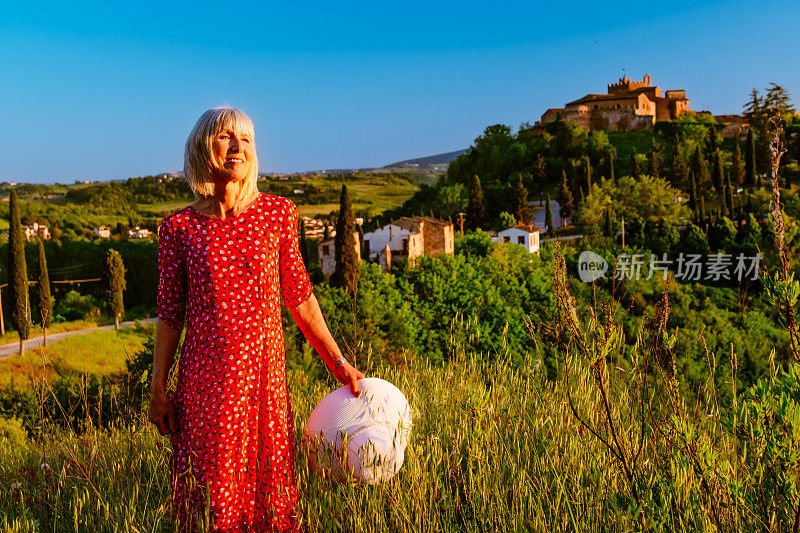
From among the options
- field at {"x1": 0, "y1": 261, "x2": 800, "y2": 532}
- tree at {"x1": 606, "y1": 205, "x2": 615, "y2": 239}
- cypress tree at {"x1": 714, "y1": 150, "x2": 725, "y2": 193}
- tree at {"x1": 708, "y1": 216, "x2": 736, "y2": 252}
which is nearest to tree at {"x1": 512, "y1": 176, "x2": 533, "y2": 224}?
tree at {"x1": 606, "y1": 205, "x2": 615, "y2": 239}

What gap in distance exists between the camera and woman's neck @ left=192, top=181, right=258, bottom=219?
2082mm

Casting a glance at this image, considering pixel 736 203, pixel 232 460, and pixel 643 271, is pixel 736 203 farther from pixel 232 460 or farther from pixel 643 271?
pixel 232 460

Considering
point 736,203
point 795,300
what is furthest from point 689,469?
point 736,203

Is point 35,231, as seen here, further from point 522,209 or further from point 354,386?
point 354,386

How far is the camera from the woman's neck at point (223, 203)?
2082mm

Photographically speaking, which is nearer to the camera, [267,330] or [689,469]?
[689,469]

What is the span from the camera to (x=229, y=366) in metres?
2.01

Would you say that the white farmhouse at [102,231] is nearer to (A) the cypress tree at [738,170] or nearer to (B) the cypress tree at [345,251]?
(B) the cypress tree at [345,251]

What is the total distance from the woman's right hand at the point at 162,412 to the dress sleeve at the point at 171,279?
0.25 meters

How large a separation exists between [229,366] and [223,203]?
58 centimetres

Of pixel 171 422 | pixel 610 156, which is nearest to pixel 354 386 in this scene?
pixel 171 422

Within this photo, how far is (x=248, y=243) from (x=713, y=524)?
174 cm

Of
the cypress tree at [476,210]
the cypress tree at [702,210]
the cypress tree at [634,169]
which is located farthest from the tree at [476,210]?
the cypress tree at [702,210]

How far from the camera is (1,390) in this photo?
15.3 metres
